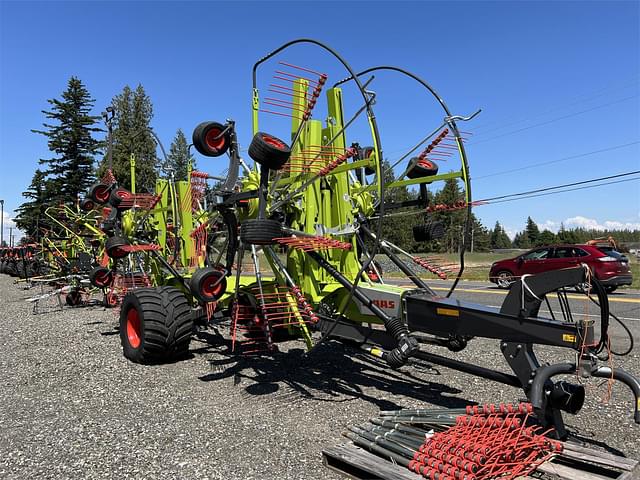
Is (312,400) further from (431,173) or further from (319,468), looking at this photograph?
(431,173)

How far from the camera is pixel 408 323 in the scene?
480 centimetres

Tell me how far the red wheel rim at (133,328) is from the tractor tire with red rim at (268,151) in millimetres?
3721

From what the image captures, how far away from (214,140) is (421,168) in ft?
7.83

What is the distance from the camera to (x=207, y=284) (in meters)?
5.57

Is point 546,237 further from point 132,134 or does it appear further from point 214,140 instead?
point 214,140

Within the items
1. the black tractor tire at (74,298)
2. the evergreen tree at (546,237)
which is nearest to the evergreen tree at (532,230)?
the evergreen tree at (546,237)

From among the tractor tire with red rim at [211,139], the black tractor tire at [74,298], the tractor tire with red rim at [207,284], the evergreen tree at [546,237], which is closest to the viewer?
the tractor tire with red rim at [211,139]

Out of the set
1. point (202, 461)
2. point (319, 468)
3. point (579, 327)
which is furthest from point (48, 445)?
point (579, 327)

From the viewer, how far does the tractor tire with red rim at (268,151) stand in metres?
4.61

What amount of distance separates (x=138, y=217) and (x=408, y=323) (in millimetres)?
6434

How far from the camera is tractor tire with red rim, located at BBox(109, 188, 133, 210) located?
29.4ft

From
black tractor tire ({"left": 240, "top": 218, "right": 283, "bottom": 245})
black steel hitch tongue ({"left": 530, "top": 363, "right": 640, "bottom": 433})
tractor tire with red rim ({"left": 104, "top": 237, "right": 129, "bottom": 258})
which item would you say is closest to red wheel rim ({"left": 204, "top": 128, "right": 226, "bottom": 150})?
black tractor tire ({"left": 240, "top": 218, "right": 283, "bottom": 245})

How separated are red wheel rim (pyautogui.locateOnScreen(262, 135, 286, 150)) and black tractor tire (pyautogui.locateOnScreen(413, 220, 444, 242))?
2114mm

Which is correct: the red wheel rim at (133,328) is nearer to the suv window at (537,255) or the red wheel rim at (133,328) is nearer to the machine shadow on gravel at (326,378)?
the machine shadow on gravel at (326,378)
